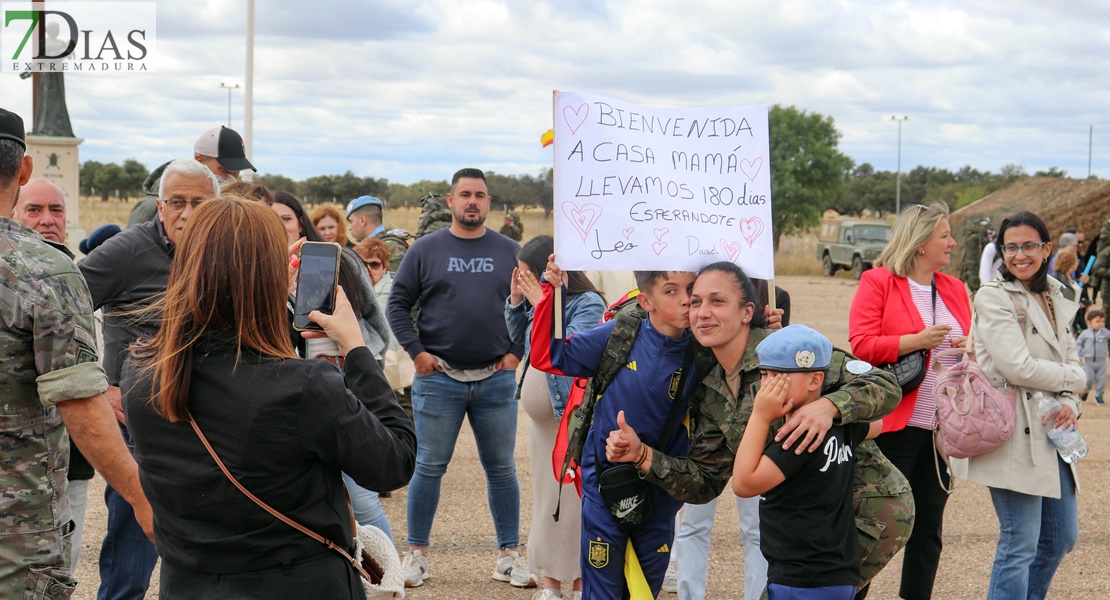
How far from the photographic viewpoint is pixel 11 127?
2.68m

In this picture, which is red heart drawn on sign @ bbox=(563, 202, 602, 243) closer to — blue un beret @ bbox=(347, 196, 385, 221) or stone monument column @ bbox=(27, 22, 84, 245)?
blue un beret @ bbox=(347, 196, 385, 221)

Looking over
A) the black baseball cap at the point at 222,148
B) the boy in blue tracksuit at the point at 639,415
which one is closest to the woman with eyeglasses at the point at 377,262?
the black baseball cap at the point at 222,148

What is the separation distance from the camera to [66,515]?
271 centimetres

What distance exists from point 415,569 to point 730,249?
8.97 feet

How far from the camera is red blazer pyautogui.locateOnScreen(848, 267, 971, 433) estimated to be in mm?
4785

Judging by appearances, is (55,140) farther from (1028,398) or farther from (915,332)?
(1028,398)

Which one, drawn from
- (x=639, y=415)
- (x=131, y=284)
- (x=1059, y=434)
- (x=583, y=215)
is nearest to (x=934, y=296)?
(x=1059, y=434)

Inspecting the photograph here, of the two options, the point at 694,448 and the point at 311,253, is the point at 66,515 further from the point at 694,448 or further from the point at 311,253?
the point at 694,448

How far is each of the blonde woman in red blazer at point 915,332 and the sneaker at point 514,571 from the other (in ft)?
6.42

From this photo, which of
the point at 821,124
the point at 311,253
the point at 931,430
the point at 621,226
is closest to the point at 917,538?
the point at 931,430

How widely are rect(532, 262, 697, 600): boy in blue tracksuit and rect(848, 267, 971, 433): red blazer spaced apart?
131 cm

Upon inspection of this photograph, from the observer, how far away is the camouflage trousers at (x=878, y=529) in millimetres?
3430

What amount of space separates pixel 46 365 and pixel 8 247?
320 millimetres

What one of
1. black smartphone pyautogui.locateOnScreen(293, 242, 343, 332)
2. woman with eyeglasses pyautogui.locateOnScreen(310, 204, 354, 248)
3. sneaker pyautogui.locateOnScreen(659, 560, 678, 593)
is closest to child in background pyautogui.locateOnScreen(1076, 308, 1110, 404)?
sneaker pyautogui.locateOnScreen(659, 560, 678, 593)
